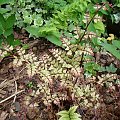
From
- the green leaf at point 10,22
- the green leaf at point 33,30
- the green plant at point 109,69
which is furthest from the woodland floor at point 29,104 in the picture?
the green leaf at point 10,22

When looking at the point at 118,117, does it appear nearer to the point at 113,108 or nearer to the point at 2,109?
the point at 113,108

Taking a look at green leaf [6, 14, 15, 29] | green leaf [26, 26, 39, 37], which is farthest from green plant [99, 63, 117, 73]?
green leaf [6, 14, 15, 29]

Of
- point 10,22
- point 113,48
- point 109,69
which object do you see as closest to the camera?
point 10,22

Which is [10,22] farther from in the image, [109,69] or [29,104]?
[109,69]

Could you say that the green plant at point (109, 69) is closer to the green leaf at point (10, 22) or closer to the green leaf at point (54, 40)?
the green leaf at point (54, 40)

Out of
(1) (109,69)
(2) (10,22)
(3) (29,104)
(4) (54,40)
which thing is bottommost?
(3) (29,104)

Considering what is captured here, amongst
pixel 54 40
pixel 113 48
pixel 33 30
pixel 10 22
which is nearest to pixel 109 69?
pixel 113 48

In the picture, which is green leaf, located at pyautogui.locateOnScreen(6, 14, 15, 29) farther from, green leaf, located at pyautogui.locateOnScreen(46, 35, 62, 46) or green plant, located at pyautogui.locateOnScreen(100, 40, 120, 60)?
green plant, located at pyautogui.locateOnScreen(100, 40, 120, 60)

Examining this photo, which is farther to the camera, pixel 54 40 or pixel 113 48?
pixel 54 40

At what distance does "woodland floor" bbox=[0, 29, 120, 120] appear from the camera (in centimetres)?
217

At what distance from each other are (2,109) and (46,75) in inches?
18.7

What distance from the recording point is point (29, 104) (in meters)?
2.18

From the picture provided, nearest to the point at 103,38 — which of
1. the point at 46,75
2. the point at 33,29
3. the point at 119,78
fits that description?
the point at 119,78

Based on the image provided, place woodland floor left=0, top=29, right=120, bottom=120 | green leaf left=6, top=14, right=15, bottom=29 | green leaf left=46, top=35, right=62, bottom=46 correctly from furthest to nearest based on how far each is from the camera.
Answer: green leaf left=46, top=35, right=62, bottom=46
woodland floor left=0, top=29, right=120, bottom=120
green leaf left=6, top=14, right=15, bottom=29
